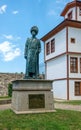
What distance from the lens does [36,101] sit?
11.0 metres

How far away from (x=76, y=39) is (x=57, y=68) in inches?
172

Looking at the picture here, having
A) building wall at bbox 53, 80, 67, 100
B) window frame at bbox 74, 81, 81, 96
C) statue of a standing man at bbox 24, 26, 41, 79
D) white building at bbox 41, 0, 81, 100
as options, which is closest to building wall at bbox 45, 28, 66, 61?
white building at bbox 41, 0, 81, 100

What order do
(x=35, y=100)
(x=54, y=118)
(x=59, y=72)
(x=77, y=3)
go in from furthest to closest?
(x=77, y=3)
(x=59, y=72)
(x=35, y=100)
(x=54, y=118)

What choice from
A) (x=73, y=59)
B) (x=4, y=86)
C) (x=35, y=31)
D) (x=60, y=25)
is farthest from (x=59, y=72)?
(x=35, y=31)

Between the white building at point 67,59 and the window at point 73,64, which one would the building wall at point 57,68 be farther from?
the window at point 73,64

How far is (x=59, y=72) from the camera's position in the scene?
29.7 m

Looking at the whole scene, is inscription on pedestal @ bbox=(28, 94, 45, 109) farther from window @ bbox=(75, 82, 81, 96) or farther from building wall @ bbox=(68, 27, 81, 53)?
window @ bbox=(75, 82, 81, 96)

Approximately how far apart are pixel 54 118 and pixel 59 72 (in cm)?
1985

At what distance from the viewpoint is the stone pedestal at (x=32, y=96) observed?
10773 mm

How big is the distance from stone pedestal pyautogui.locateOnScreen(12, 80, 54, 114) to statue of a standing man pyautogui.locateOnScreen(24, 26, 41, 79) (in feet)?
2.39

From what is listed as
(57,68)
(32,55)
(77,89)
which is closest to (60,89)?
(77,89)

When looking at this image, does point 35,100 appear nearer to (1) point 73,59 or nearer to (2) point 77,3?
(1) point 73,59

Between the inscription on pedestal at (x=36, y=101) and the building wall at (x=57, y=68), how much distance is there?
16960mm

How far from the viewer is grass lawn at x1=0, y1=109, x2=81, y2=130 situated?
8458 millimetres
